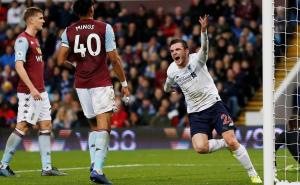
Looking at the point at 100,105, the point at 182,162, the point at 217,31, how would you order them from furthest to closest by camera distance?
the point at 217,31 < the point at 182,162 < the point at 100,105

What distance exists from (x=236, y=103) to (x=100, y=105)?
1177 cm

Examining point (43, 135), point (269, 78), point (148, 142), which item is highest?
point (269, 78)

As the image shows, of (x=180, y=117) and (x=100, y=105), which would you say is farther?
(x=180, y=117)

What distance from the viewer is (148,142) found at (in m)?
21.1

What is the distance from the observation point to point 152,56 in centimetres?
2362

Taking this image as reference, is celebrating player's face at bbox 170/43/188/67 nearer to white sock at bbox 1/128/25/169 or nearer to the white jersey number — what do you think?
the white jersey number

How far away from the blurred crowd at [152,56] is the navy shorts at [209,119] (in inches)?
406

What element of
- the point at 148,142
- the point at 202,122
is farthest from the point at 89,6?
the point at 148,142

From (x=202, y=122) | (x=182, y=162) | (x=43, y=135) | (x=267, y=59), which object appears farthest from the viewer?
(x=182, y=162)

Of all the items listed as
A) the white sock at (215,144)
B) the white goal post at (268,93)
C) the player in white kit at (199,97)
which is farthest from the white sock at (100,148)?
the white goal post at (268,93)

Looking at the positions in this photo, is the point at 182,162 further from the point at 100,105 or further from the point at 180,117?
the point at 180,117

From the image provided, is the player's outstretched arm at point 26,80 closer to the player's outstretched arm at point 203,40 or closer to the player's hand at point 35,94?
the player's hand at point 35,94

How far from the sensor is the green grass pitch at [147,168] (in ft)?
36.9

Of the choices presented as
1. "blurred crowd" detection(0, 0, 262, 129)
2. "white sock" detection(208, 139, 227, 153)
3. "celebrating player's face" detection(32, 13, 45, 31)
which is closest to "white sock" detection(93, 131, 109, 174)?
"white sock" detection(208, 139, 227, 153)
